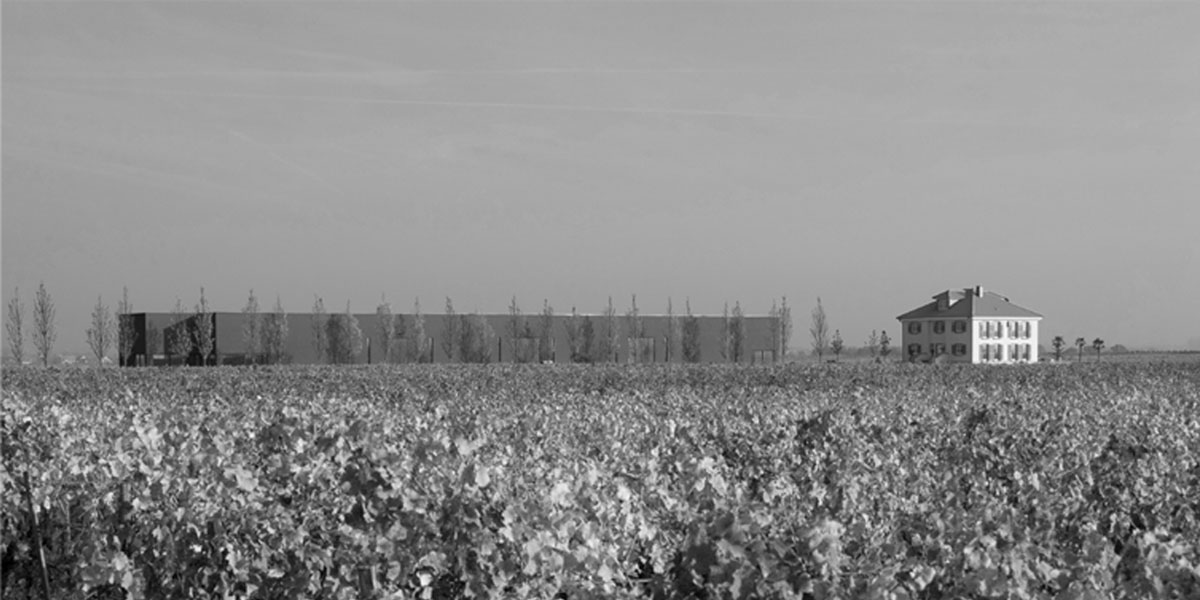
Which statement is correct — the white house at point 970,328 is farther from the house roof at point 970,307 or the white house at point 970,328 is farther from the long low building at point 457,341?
the long low building at point 457,341

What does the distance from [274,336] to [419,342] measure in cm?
787

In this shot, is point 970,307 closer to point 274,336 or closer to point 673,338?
point 673,338

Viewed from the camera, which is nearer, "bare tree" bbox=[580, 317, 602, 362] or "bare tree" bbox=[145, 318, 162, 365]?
"bare tree" bbox=[145, 318, 162, 365]

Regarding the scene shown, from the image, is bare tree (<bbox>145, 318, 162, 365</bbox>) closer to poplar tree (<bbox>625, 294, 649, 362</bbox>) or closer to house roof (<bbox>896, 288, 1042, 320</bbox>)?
poplar tree (<bbox>625, 294, 649, 362</bbox>)

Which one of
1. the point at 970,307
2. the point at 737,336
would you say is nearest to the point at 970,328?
the point at 970,307

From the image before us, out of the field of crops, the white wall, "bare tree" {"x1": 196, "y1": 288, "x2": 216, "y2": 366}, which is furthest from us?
the white wall

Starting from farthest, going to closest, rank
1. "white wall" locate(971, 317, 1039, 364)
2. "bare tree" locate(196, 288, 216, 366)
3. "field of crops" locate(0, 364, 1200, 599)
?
1. "white wall" locate(971, 317, 1039, 364)
2. "bare tree" locate(196, 288, 216, 366)
3. "field of crops" locate(0, 364, 1200, 599)

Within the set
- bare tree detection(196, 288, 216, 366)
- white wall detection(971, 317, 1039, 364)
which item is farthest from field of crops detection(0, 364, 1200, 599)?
white wall detection(971, 317, 1039, 364)

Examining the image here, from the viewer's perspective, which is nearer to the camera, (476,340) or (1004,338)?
(476,340)

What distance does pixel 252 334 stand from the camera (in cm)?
5888

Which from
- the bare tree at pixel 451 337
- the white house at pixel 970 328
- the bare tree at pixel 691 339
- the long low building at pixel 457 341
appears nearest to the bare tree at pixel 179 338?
the long low building at pixel 457 341

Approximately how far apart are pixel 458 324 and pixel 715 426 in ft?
181

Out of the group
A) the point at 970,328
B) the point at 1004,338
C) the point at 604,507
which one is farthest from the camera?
the point at 1004,338

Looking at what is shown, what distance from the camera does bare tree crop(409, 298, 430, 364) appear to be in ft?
207
